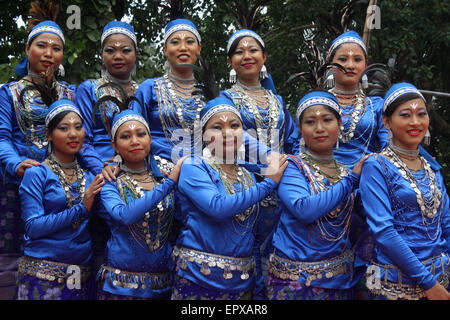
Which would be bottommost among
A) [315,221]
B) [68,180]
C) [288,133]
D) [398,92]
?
[315,221]

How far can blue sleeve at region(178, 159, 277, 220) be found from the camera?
11.3 ft

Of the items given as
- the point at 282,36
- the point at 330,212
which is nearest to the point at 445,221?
the point at 330,212

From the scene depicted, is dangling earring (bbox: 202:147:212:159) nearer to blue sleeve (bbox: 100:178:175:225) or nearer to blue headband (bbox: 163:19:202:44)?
blue sleeve (bbox: 100:178:175:225)

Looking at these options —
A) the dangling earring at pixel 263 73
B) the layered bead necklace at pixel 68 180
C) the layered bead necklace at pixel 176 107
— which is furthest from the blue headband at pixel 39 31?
the dangling earring at pixel 263 73

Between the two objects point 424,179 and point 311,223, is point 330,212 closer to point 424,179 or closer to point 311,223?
point 311,223

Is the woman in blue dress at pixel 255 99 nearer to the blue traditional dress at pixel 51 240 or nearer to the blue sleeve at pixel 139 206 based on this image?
the blue sleeve at pixel 139 206

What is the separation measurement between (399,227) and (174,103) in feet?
6.85

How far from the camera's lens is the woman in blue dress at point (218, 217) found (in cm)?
350

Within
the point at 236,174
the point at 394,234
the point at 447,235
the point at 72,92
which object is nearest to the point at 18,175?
the point at 72,92

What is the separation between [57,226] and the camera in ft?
12.4

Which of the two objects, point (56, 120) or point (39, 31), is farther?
point (39, 31)

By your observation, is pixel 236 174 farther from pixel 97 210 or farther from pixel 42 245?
pixel 42 245

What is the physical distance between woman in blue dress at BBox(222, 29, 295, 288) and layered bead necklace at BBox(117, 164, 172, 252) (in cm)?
79
